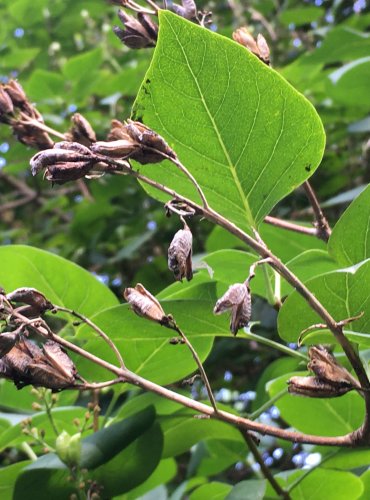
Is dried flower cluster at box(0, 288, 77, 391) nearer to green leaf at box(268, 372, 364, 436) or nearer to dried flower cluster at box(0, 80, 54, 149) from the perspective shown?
dried flower cluster at box(0, 80, 54, 149)

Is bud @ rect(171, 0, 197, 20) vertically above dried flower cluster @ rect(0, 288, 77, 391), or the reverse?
bud @ rect(171, 0, 197, 20)

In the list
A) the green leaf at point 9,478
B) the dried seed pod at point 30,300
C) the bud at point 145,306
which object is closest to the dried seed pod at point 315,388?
the bud at point 145,306

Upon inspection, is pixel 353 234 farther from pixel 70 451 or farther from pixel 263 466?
pixel 70 451

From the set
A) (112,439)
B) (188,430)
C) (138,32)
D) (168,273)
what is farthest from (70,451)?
(168,273)

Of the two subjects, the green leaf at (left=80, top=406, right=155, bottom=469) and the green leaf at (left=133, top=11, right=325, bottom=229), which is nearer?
the green leaf at (left=133, top=11, right=325, bottom=229)

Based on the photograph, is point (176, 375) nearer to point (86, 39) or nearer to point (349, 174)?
point (349, 174)

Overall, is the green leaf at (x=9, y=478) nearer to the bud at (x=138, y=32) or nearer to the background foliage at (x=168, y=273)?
the background foliage at (x=168, y=273)

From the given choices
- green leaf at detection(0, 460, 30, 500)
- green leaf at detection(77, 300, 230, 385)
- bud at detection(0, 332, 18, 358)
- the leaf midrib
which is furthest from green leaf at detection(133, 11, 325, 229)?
green leaf at detection(0, 460, 30, 500)
